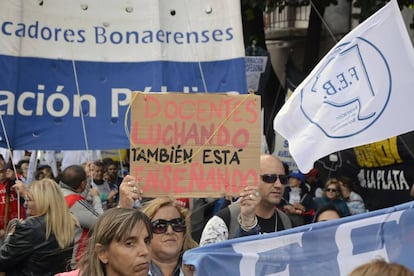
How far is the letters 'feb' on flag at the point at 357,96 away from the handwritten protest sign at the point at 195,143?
475 millimetres

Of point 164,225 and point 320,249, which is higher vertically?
point 164,225

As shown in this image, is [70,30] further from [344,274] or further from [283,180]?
[344,274]

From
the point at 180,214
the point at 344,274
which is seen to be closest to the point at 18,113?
the point at 180,214

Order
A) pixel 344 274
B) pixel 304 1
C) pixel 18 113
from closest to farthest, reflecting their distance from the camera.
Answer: pixel 344 274 → pixel 18 113 → pixel 304 1

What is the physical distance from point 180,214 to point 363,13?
369 inches

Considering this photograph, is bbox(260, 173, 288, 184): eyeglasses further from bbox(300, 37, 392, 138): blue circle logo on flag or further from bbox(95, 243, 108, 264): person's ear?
bbox(95, 243, 108, 264): person's ear

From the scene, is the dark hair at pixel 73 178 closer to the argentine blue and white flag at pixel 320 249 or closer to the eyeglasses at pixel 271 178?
the eyeglasses at pixel 271 178

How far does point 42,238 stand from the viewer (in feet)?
20.7

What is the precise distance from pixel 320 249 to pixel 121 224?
1038 mm

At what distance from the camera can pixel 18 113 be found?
7051 millimetres

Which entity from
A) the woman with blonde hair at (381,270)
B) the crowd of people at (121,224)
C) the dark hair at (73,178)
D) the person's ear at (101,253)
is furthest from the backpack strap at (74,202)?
the woman with blonde hair at (381,270)

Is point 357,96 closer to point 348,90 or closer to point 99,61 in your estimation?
point 348,90

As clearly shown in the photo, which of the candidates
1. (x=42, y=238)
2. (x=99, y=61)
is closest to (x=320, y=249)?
(x=42, y=238)

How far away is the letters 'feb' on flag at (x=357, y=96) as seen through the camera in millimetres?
5516
